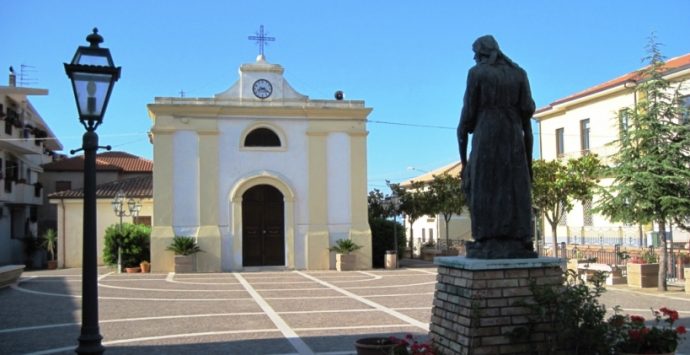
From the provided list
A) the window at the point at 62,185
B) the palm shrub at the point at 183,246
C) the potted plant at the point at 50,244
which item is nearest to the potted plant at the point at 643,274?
the palm shrub at the point at 183,246

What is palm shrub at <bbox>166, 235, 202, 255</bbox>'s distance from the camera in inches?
931

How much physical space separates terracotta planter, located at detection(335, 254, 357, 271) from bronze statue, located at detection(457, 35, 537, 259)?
18.5 metres

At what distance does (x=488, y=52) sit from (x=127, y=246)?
2167 cm

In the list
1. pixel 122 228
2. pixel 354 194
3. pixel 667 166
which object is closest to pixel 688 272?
pixel 667 166

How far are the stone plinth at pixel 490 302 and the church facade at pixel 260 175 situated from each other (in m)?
19.3

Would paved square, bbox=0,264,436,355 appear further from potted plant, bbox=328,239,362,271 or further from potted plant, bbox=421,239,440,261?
potted plant, bbox=421,239,440,261

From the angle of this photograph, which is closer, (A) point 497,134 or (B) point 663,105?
(A) point 497,134

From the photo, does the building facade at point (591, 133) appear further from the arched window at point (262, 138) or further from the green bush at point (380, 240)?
the arched window at point (262, 138)

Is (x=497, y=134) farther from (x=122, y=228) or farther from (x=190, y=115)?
(x=122, y=228)

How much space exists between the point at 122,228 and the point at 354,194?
31.0ft

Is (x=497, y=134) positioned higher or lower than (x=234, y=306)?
higher

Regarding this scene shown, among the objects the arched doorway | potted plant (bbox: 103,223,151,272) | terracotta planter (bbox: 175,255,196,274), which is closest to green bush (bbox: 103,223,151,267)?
potted plant (bbox: 103,223,151,272)

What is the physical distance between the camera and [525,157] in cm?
639

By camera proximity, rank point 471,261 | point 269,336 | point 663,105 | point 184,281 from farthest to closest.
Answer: point 184,281, point 663,105, point 269,336, point 471,261
